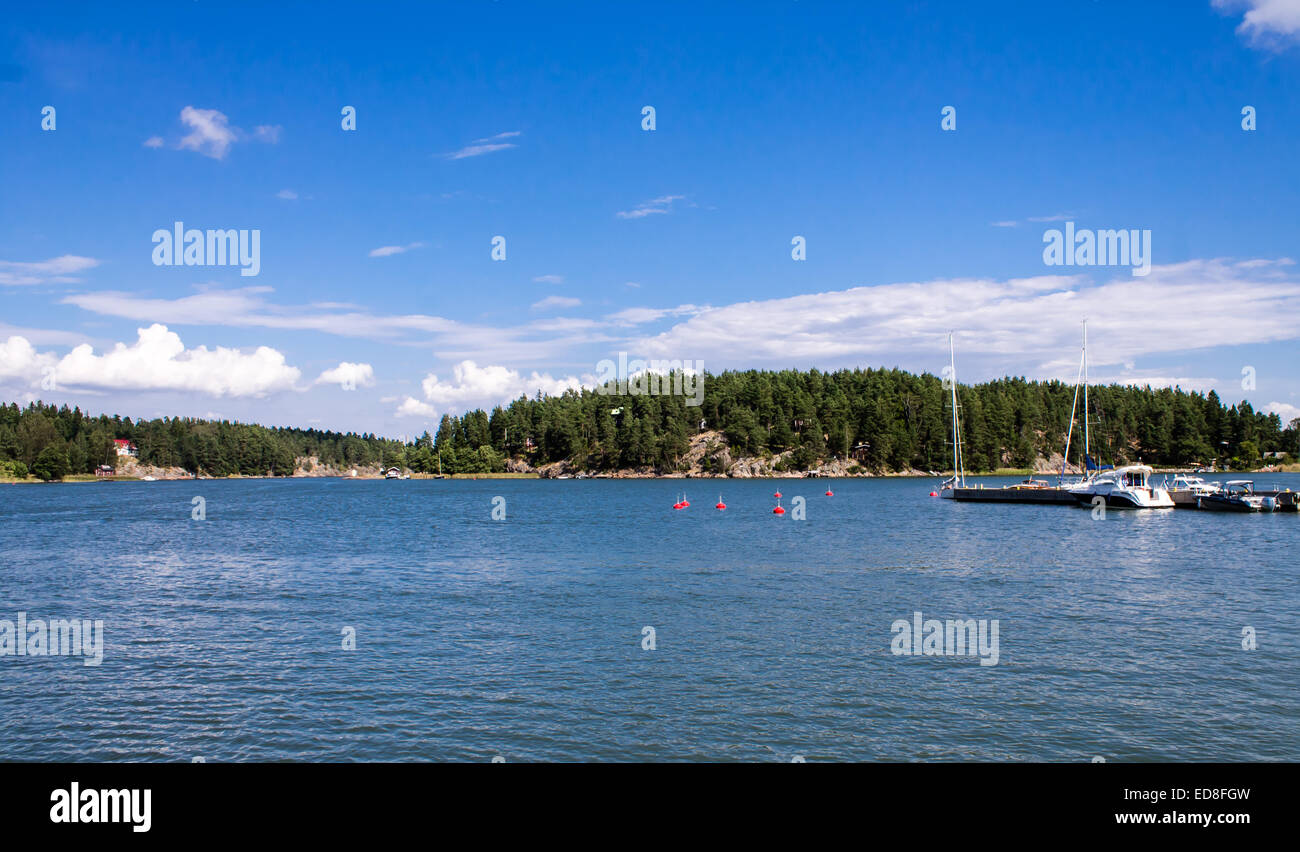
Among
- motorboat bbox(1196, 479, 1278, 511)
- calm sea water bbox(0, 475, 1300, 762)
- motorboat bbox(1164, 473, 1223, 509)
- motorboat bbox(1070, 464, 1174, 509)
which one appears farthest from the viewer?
motorboat bbox(1164, 473, 1223, 509)

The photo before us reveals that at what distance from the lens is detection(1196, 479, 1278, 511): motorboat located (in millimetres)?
95000

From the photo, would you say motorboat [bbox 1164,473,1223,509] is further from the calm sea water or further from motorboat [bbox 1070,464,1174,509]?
the calm sea water

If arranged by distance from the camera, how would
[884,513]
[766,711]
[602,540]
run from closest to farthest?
[766,711] → [602,540] → [884,513]

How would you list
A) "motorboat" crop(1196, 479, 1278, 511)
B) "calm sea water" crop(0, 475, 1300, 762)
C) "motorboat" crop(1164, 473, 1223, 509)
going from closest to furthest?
"calm sea water" crop(0, 475, 1300, 762) → "motorboat" crop(1196, 479, 1278, 511) → "motorboat" crop(1164, 473, 1223, 509)

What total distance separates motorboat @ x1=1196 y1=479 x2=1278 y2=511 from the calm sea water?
125 feet

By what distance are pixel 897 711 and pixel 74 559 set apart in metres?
61.8

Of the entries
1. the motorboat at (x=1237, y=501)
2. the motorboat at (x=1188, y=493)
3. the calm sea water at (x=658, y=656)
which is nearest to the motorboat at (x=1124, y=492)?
the motorboat at (x=1188, y=493)

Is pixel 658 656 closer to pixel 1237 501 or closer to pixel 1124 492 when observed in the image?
pixel 1124 492

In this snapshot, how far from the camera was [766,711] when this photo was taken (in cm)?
2241

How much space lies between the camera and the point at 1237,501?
95.4 metres

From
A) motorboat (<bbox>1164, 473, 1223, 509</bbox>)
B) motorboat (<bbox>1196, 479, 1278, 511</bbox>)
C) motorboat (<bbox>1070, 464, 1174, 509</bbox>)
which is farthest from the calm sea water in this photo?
motorboat (<bbox>1164, 473, 1223, 509</bbox>)
